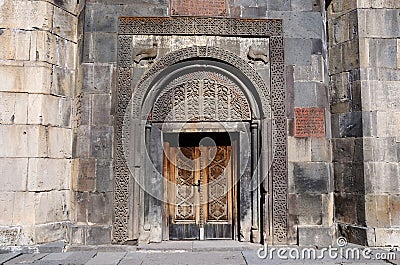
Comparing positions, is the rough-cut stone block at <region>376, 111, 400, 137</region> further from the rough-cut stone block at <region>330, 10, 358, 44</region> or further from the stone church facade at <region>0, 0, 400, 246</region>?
the rough-cut stone block at <region>330, 10, 358, 44</region>

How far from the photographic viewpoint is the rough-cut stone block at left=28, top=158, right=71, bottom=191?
576cm

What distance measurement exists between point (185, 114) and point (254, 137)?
1282 millimetres

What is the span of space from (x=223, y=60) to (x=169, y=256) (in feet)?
11.1

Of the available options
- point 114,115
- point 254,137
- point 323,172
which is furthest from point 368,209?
point 114,115

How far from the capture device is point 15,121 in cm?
583

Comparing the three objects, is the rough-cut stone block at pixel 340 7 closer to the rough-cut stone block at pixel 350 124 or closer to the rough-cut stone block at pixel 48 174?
the rough-cut stone block at pixel 350 124

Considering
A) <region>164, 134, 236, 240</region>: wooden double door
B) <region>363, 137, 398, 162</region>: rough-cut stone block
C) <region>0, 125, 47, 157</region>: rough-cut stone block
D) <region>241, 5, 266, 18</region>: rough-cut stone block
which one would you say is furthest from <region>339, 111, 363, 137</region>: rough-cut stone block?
<region>0, 125, 47, 157</region>: rough-cut stone block

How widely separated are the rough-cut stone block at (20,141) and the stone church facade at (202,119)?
0.07 ft

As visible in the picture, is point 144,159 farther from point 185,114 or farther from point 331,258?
point 331,258

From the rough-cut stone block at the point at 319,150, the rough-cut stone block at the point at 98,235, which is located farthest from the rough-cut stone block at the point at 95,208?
the rough-cut stone block at the point at 319,150

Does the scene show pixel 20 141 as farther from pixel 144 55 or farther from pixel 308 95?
pixel 308 95

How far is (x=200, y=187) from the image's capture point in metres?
6.67

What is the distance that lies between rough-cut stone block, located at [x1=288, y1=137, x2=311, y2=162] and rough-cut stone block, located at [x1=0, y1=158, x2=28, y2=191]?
434cm

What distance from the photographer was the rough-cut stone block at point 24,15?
19.8 ft
